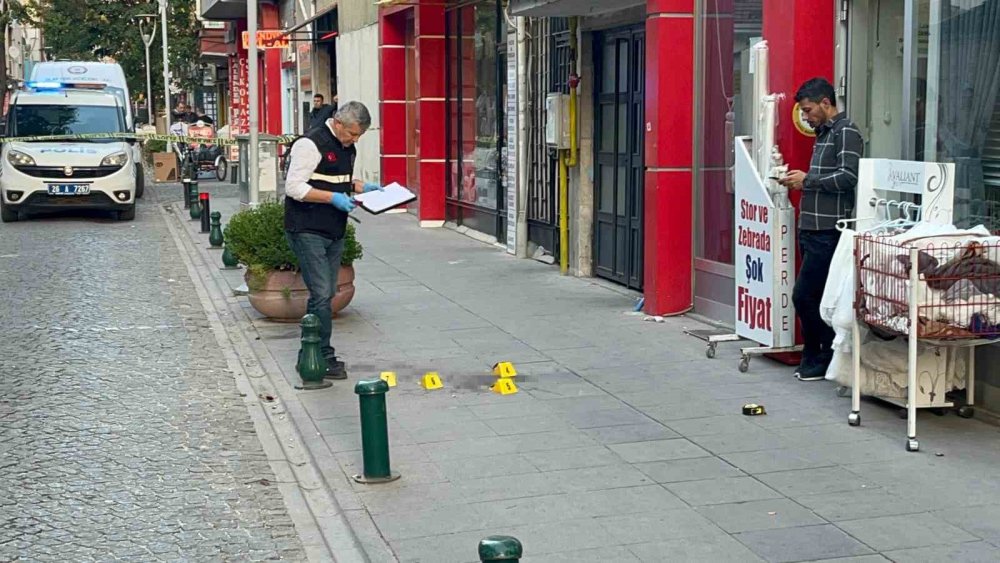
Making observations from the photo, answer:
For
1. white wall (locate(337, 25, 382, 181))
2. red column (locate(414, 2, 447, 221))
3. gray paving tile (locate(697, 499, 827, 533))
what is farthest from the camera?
white wall (locate(337, 25, 382, 181))

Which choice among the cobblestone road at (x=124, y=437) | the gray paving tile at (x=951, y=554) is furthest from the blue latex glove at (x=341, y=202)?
the gray paving tile at (x=951, y=554)

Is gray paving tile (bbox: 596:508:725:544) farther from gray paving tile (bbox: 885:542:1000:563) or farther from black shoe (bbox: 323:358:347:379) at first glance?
black shoe (bbox: 323:358:347:379)

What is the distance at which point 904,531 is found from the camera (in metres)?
5.73

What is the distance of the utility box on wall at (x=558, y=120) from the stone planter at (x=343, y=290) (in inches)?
128

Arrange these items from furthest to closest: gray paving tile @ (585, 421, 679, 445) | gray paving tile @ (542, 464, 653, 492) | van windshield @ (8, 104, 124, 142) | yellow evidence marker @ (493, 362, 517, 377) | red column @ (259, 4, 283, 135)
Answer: red column @ (259, 4, 283, 135) < van windshield @ (8, 104, 124, 142) < yellow evidence marker @ (493, 362, 517, 377) < gray paving tile @ (585, 421, 679, 445) < gray paving tile @ (542, 464, 653, 492)

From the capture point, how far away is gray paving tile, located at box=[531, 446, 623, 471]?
7000 millimetres

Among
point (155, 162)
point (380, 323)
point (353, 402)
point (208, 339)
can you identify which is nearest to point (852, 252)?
point (353, 402)

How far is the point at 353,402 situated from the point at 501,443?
1.54 metres

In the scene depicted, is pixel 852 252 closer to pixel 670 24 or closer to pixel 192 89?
pixel 670 24

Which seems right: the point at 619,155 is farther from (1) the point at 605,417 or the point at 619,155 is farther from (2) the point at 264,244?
(1) the point at 605,417

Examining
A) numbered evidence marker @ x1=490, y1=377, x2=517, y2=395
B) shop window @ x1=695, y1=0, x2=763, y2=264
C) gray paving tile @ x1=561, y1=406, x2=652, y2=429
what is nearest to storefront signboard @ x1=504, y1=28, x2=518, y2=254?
shop window @ x1=695, y1=0, x2=763, y2=264

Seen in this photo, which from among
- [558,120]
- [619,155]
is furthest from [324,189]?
[558,120]

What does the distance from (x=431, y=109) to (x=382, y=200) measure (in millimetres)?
12003

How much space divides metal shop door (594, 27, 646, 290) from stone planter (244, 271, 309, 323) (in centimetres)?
345
